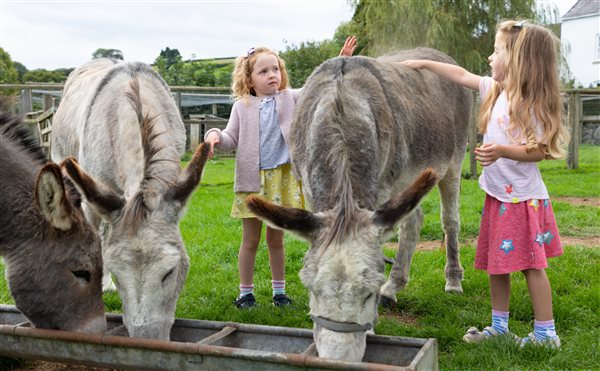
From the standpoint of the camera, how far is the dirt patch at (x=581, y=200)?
31.5 feet

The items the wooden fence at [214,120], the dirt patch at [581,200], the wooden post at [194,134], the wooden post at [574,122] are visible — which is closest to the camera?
the dirt patch at [581,200]

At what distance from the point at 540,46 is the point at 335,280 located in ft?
7.68

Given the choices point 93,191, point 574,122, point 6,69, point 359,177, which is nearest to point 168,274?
point 93,191

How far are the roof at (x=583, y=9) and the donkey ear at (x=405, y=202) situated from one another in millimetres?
43717

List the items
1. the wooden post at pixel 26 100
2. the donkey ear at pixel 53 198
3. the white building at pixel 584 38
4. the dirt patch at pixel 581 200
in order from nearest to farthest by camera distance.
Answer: the donkey ear at pixel 53 198
the dirt patch at pixel 581 200
the wooden post at pixel 26 100
the white building at pixel 584 38

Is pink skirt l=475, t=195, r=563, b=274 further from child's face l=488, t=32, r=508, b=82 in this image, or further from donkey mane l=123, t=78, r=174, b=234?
donkey mane l=123, t=78, r=174, b=234

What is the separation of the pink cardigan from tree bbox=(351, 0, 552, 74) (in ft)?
38.9

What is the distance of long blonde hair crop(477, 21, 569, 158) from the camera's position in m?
4.04

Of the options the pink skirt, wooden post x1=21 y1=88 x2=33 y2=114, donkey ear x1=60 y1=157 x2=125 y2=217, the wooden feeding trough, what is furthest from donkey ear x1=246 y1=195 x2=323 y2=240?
wooden post x1=21 y1=88 x2=33 y2=114

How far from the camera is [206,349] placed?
294cm

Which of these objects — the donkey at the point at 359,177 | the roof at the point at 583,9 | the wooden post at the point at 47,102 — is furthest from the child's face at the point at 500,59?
the roof at the point at 583,9

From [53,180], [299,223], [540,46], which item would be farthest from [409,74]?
[53,180]

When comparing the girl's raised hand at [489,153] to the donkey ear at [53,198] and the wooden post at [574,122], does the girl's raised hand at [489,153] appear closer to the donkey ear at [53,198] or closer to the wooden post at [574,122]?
the donkey ear at [53,198]

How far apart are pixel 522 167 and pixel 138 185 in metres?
2.56
